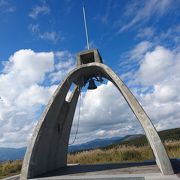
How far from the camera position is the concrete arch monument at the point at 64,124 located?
444 inches

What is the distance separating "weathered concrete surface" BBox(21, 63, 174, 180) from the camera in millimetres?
11164

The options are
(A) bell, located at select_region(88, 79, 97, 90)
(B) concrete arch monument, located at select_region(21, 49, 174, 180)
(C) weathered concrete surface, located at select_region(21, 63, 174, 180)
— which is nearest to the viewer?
(C) weathered concrete surface, located at select_region(21, 63, 174, 180)

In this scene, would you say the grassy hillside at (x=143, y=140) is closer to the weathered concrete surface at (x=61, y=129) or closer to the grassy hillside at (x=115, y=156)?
the grassy hillside at (x=115, y=156)

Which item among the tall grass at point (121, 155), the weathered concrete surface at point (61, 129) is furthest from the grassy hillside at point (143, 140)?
the weathered concrete surface at point (61, 129)

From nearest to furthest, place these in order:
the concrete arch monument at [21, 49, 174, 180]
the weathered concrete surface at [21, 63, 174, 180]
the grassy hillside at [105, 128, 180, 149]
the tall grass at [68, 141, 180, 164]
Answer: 1. the weathered concrete surface at [21, 63, 174, 180]
2. the concrete arch monument at [21, 49, 174, 180]
3. the tall grass at [68, 141, 180, 164]
4. the grassy hillside at [105, 128, 180, 149]

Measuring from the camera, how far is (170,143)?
73.0 ft

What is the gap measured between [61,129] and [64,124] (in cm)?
31

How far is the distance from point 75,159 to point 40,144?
31.4 feet

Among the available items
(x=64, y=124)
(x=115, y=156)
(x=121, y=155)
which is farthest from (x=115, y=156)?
(x=64, y=124)

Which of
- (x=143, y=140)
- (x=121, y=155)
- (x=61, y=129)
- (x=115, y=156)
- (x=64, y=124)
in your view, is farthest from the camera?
(x=143, y=140)

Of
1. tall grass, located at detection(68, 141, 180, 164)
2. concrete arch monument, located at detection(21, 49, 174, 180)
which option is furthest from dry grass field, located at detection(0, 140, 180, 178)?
concrete arch monument, located at detection(21, 49, 174, 180)

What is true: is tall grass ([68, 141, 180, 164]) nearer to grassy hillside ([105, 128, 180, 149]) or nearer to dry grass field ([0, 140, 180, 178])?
dry grass field ([0, 140, 180, 178])

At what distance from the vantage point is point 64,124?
14.9 meters

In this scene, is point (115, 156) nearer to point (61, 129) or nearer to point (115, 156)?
point (115, 156)
